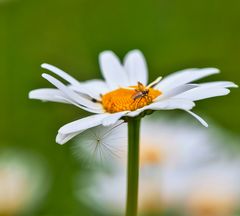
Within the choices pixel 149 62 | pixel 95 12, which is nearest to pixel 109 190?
pixel 149 62

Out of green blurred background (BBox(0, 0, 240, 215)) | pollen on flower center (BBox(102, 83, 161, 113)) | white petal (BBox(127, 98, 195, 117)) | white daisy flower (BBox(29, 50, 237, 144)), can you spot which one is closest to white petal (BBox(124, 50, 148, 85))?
white daisy flower (BBox(29, 50, 237, 144))

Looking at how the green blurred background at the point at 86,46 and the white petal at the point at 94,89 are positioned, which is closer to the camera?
the white petal at the point at 94,89

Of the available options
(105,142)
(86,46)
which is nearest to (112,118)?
(105,142)

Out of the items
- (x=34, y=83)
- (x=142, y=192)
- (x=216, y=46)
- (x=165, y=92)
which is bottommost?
(x=142, y=192)

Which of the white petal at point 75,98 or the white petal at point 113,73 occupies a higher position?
the white petal at point 113,73

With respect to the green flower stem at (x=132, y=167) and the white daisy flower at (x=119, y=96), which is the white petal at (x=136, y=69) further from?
the green flower stem at (x=132, y=167)

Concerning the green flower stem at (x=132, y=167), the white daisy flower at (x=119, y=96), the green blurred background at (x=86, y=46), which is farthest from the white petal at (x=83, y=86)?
the green blurred background at (x=86, y=46)

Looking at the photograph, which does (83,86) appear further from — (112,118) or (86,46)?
(86,46)

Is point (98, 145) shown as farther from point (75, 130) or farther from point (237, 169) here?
point (237, 169)
